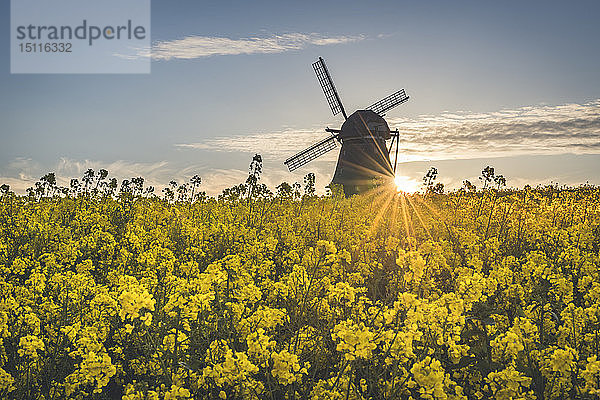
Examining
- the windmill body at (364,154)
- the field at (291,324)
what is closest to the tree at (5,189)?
the field at (291,324)

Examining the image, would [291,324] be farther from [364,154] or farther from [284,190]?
[364,154]

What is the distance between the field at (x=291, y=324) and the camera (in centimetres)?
346

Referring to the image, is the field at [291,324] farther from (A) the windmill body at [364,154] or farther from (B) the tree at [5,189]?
(A) the windmill body at [364,154]

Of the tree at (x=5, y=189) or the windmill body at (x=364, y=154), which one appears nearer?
the tree at (x=5, y=189)

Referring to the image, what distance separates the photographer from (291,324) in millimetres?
4441

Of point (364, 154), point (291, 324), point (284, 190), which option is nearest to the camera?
point (291, 324)

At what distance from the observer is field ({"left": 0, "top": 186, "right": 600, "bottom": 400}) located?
346cm

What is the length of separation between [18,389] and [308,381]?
2.20 m

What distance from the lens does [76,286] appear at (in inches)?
197

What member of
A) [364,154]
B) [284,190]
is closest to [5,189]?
[284,190]

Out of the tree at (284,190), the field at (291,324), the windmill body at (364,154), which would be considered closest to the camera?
the field at (291,324)

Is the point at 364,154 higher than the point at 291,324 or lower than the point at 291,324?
higher

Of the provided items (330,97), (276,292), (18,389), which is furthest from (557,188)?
(18,389)

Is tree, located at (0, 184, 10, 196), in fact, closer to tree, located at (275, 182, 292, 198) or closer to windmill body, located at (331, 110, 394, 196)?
tree, located at (275, 182, 292, 198)
